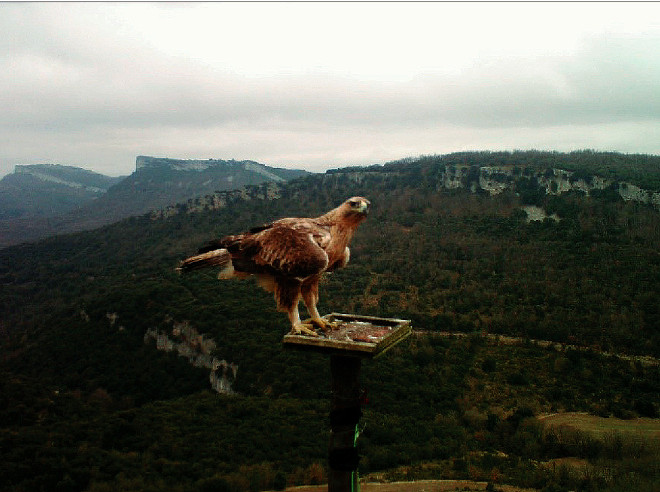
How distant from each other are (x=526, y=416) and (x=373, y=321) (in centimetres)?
2209

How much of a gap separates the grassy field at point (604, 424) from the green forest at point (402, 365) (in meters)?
0.48

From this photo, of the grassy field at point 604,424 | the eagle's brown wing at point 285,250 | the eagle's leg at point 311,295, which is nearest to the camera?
the eagle's brown wing at point 285,250

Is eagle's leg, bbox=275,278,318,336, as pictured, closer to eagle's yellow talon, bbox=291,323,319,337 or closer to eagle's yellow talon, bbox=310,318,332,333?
eagle's yellow talon, bbox=291,323,319,337

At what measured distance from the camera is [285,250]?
5.07m

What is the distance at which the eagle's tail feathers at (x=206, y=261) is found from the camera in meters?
5.38

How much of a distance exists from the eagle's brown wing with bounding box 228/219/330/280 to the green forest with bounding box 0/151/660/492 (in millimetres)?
3745

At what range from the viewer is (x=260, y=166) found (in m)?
197

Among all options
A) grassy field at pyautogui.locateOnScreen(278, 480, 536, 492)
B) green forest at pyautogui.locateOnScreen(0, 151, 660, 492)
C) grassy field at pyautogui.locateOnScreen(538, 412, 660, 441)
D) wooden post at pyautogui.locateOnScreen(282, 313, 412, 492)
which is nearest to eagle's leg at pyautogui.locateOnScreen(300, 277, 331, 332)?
wooden post at pyautogui.locateOnScreen(282, 313, 412, 492)

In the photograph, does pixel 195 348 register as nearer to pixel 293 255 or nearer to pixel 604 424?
pixel 604 424

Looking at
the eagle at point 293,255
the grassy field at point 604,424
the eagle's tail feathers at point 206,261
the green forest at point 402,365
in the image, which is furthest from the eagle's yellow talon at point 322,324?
the grassy field at point 604,424

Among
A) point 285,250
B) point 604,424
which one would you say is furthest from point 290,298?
point 604,424

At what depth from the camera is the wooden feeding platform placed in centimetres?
423

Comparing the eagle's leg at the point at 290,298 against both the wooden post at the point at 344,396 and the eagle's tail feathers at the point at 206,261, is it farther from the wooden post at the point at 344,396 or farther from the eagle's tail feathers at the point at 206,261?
the eagle's tail feathers at the point at 206,261

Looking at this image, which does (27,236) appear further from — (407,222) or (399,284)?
(399,284)
